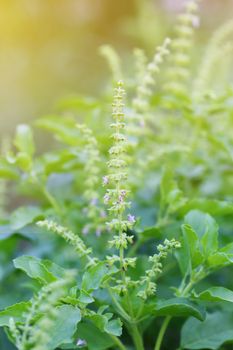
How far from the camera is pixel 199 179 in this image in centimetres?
177

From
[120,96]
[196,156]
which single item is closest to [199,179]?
[196,156]

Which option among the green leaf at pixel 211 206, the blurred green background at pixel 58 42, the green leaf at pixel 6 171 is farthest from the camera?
the blurred green background at pixel 58 42

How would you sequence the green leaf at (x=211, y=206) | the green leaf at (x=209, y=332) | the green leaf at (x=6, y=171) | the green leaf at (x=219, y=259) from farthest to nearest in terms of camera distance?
the green leaf at (x=6, y=171) < the green leaf at (x=211, y=206) < the green leaf at (x=209, y=332) < the green leaf at (x=219, y=259)

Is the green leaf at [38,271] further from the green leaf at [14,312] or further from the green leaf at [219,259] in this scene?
the green leaf at [219,259]

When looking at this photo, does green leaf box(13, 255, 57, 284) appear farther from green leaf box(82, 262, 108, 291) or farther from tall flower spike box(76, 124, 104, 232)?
tall flower spike box(76, 124, 104, 232)

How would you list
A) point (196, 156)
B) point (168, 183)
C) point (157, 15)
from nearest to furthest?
1. point (168, 183)
2. point (196, 156)
3. point (157, 15)

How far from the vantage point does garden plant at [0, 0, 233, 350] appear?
969 millimetres

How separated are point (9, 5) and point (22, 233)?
248 centimetres

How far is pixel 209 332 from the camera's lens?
119 cm

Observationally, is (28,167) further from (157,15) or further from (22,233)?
(157,15)

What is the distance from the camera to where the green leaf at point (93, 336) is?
3.48 ft

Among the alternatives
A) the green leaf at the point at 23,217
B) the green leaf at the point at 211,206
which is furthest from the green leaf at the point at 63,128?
the green leaf at the point at 211,206

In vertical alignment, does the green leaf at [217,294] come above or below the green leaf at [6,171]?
below

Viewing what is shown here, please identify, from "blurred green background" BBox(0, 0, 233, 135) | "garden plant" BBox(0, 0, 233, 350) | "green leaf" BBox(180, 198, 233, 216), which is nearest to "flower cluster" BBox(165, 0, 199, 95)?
"garden plant" BBox(0, 0, 233, 350)
